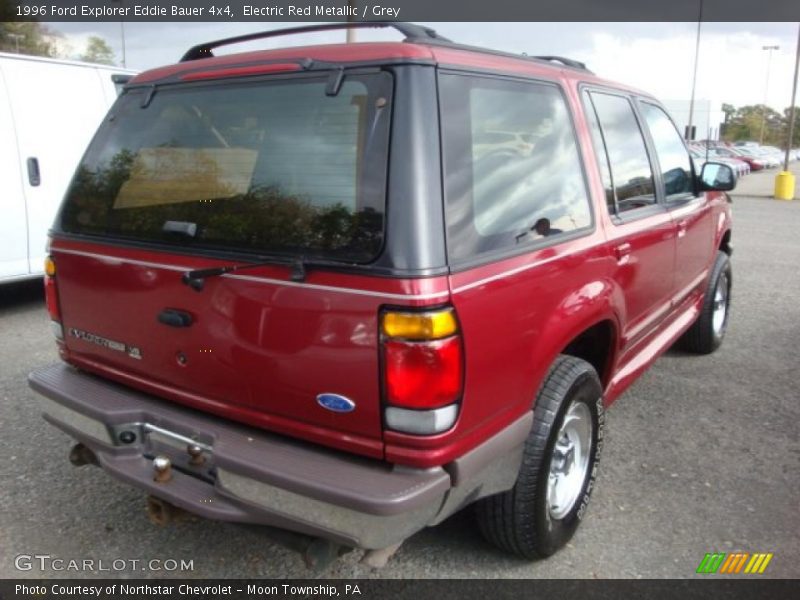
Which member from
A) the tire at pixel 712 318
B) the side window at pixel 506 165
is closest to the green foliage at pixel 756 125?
the tire at pixel 712 318

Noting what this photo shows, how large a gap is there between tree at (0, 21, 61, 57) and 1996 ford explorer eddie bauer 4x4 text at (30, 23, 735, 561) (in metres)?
34.2

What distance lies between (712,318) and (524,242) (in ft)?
10.9

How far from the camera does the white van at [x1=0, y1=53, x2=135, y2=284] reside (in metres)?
5.85

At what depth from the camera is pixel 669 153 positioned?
419 centimetres

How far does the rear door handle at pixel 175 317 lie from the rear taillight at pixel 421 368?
77cm

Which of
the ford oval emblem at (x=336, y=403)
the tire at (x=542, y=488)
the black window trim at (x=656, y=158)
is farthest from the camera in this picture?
the black window trim at (x=656, y=158)

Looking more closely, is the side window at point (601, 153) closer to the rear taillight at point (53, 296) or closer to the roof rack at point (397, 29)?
the roof rack at point (397, 29)

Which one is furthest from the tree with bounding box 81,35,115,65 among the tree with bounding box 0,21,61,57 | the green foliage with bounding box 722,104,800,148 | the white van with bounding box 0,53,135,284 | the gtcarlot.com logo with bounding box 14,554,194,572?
the green foliage with bounding box 722,104,800,148

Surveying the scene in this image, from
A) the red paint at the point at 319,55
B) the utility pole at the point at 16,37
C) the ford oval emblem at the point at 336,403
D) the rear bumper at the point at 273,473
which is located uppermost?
the utility pole at the point at 16,37

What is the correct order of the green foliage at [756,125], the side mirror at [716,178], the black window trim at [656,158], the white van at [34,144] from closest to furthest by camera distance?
the black window trim at [656,158] → the side mirror at [716,178] → the white van at [34,144] → the green foliage at [756,125]

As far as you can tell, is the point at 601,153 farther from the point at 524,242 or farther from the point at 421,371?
the point at 421,371

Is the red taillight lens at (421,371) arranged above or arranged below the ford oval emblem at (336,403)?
above

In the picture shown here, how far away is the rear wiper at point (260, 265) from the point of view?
6.89 ft

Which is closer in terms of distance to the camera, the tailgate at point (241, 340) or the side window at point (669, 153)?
the tailgate at point (241, 340)
